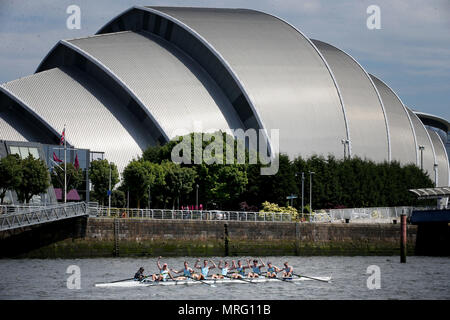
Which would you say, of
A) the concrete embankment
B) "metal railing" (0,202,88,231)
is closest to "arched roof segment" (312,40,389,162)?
the concrete embankment

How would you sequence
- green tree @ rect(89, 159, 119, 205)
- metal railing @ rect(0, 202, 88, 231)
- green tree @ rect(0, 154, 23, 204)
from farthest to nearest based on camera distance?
green tree @ rect(89, 159, 119, 205), green tree @ rect(0, 154, 23, 204), metal railing @ rect(0, 202, 88, 231)

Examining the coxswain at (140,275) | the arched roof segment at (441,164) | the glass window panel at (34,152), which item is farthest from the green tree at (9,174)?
the arched roof segment at (441,164)

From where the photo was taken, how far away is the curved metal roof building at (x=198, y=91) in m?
98.7

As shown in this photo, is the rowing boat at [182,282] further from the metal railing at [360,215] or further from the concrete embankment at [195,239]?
the metal railing at [360,215]

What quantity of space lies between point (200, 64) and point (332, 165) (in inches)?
878

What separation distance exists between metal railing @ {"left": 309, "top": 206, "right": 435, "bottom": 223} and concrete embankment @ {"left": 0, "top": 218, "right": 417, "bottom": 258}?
4102 mm

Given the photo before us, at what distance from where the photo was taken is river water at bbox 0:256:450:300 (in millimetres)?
48594

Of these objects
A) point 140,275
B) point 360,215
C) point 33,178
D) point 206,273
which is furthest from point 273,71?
point 140,275

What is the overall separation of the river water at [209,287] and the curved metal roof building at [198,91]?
35509 millimetres

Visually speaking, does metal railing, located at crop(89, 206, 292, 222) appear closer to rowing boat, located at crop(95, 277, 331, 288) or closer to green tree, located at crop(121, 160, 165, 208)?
green tree, located at crop(121, 160, 165, 208)

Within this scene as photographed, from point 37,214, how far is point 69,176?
81.2 feet

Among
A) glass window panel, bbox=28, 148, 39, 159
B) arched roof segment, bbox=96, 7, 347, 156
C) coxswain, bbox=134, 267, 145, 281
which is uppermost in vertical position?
arched roof segment, bbox=96, 7, 347, 156

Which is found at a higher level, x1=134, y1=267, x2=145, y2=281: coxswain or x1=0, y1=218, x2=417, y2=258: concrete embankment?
x1=0, y1=218, x2=417, y2=258: concrete embankment
